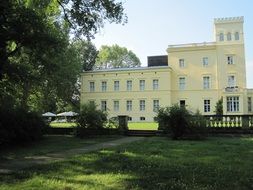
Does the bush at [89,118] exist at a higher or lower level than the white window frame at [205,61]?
lower

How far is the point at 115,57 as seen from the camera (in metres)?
82.4

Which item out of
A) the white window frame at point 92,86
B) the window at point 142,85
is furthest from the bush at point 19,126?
the white window frame at point 92,86

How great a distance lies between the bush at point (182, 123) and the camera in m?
18.9

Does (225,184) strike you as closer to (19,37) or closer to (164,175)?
(164,175)

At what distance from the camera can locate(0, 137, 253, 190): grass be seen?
7.21 m

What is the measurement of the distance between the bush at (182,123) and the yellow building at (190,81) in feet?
123

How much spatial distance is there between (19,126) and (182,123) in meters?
8.24

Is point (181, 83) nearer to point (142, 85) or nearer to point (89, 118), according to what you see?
point (142, 85)

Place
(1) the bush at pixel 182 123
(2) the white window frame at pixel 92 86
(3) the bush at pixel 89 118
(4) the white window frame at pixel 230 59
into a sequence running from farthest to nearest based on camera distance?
(2) the white window frame at pixel 92 86 → (4) the white window frame at pixel 230 59 → (3) the bush at pixel 89 118 → (1) the bush at pixel 182 123

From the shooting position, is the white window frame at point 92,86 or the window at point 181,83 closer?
the window at point 181,83

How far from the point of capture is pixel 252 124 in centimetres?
2072

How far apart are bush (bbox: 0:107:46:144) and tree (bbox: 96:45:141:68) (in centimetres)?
6229

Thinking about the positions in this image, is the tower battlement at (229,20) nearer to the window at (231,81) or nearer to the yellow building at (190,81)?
the yellow building at (190,81)

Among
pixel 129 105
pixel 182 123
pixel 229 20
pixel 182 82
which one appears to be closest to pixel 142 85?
pixel 129 105
